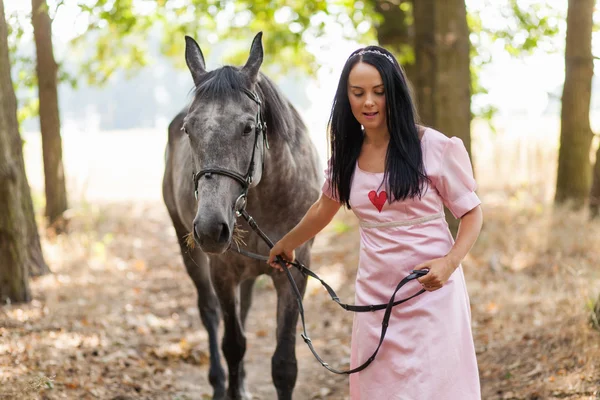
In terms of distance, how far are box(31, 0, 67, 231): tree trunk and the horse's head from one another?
5767mm

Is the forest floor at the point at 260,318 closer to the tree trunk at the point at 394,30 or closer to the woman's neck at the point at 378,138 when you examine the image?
the woman's neck at the point at 378,138

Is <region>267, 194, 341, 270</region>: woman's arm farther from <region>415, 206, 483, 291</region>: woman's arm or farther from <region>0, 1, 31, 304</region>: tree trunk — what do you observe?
<region>0, 1, 31, 304</region>: tree trunk

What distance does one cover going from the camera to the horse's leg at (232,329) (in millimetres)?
3771

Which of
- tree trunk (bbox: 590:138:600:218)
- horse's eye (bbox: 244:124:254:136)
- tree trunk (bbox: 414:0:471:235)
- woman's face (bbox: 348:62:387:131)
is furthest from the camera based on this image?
tree trunk (bbox: 590:138:600:218)

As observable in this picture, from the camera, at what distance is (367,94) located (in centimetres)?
244

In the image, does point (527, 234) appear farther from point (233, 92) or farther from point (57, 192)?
point (57, 192)

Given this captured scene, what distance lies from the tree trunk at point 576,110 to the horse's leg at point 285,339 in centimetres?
532

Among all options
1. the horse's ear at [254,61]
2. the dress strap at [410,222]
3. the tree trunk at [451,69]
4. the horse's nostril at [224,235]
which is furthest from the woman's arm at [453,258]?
the tree trunk at [451,69]

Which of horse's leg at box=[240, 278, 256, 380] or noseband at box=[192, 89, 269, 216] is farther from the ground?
noseband at box=[192, 89, 269, 216]

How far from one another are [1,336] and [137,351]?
1.23 meters

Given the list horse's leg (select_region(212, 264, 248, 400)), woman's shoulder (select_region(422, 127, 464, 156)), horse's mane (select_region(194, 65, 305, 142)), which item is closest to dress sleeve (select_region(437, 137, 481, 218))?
woman's shoulder (select_region(422, 127, 464, 156))

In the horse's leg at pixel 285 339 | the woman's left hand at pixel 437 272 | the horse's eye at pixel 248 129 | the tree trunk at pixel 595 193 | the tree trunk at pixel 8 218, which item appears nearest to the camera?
the woman's left hand at pixel 437 272

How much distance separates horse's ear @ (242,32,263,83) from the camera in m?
3.02

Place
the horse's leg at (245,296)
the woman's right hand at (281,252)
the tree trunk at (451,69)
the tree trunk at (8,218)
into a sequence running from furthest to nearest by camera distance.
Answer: the tree trunk at (451,69)
the tree trunk at (8,218)
the horse's leg at (245,296)
the woman's right hand at (281,252)
